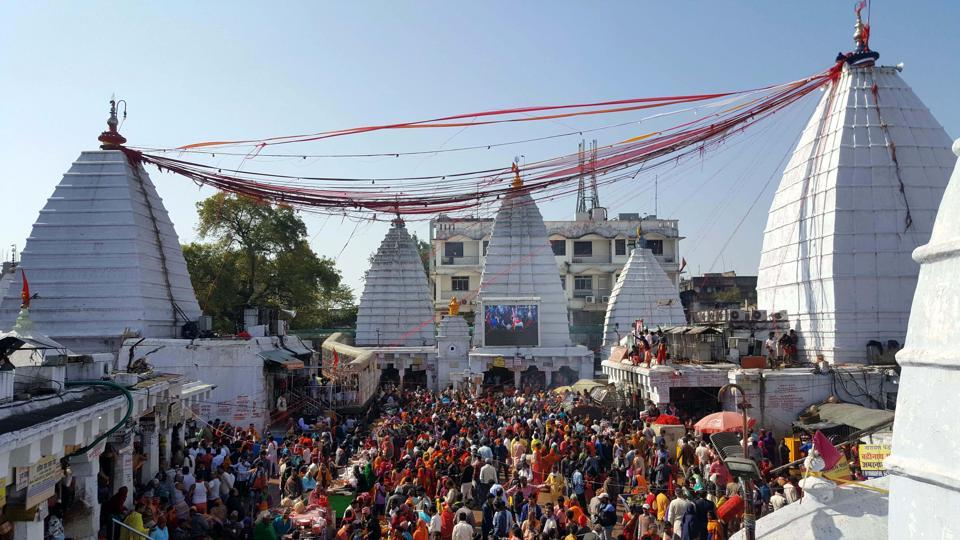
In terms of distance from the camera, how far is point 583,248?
198 feet

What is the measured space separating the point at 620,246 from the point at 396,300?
25528mm

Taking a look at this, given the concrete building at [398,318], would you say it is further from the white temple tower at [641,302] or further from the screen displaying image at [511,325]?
the white temple tower at [641,302]

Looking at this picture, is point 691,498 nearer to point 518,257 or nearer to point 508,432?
point 508,432

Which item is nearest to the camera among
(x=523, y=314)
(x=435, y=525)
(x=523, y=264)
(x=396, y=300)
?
(x=435, y=525)

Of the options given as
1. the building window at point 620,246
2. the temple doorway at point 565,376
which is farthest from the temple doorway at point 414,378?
the building window at point 620,246

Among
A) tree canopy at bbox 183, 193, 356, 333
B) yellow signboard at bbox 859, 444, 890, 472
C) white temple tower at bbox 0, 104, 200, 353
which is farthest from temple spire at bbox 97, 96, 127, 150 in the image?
yellow signboard at bbox 859, 444, 890, 472

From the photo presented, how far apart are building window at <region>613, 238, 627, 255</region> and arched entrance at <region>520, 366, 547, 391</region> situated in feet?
95.6

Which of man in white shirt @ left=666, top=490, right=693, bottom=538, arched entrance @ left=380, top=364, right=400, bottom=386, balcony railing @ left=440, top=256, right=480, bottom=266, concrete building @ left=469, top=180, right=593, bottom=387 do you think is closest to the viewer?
man in white shirt @ left=666, top=490, right=693, bottom=538

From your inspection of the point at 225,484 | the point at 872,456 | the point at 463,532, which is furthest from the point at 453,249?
the point at 463,532

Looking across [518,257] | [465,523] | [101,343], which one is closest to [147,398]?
[465,523]

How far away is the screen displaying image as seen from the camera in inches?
1287

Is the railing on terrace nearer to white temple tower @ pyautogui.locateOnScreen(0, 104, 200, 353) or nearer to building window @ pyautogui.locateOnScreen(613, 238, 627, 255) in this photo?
building window @ pyautogui.locateOnScreen(613, 238, 627, 255)

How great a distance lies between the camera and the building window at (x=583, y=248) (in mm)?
60406

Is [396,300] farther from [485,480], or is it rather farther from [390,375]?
[485,480]
